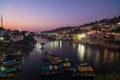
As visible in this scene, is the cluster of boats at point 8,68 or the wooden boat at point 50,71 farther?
the wooden boat at point 50,71

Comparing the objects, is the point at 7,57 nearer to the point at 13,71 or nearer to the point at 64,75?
the point at 13,71

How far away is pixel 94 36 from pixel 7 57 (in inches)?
2757

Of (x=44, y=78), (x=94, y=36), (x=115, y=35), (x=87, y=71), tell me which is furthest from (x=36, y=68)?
(x=94, y=36)

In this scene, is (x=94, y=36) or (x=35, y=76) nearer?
(x=35, y=76)

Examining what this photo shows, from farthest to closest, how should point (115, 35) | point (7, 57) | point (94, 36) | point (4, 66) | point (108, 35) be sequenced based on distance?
1. point (94, 36)
2. point (108, 35)
3. point (115, 35)
4. point (7, 57)
5. point (4, 66)

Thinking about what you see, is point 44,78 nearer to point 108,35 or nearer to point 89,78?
point 89,78

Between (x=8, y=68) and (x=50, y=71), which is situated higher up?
(x=8, y=68)

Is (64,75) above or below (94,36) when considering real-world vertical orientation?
below

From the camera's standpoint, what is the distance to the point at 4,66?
30.4m

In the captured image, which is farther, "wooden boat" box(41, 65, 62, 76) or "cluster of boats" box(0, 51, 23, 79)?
"wooden boat" box(41, 65, 62, 76)

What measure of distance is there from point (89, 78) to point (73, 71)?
337 cm

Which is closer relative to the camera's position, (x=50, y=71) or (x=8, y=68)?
(x=50, y=71)

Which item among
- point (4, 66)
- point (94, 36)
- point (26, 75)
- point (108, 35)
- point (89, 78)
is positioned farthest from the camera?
point (94, 36)

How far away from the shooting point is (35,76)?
A: 88.1 feet
